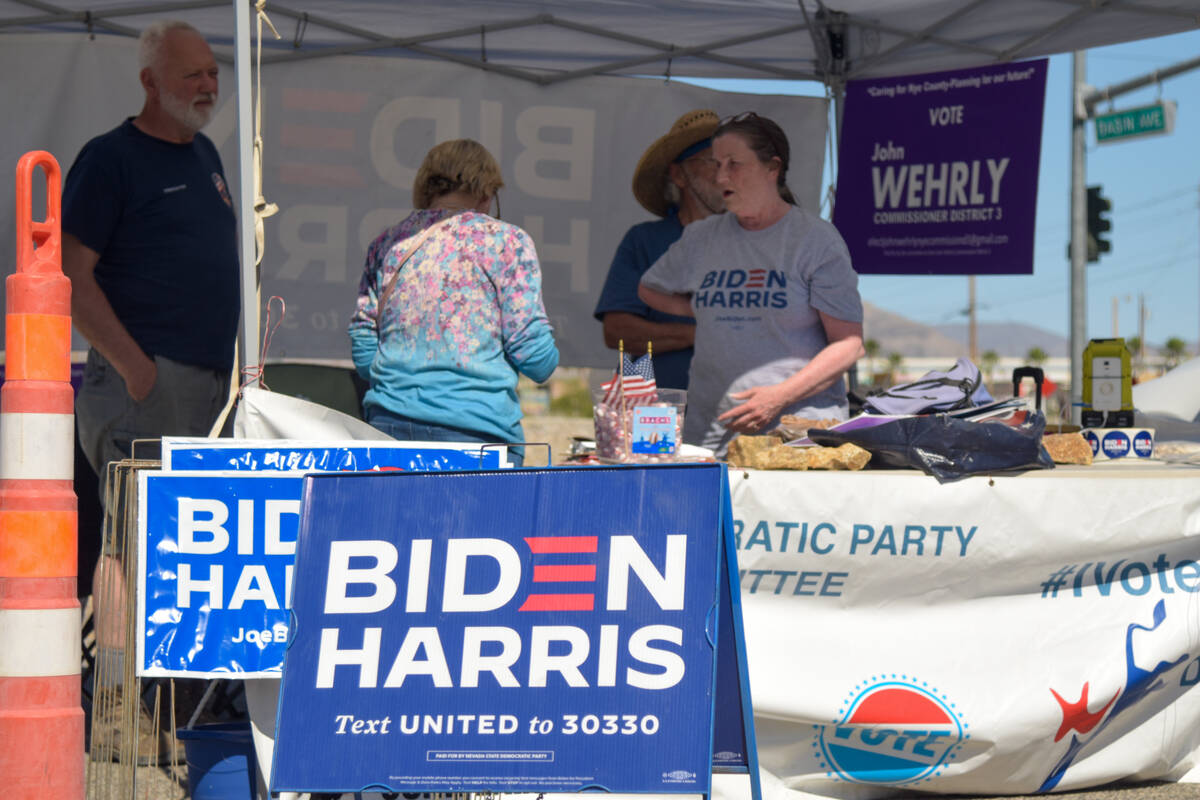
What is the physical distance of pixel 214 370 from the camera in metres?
4.43

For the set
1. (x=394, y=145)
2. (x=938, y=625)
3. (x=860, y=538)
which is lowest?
(x=938, y=625)

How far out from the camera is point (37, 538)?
9.09 feet

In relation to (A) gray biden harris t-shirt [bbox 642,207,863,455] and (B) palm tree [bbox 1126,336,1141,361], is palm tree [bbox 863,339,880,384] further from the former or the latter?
(A) gray biden harris t-shirt [bbox 642,207,863,455]

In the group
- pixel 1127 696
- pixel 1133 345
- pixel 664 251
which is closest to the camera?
pixel 1127 696

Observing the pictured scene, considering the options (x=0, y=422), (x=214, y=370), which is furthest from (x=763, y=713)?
(x=214, y=370)

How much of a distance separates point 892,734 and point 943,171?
134 inches

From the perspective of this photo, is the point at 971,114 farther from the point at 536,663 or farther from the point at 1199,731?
the point at 536,663

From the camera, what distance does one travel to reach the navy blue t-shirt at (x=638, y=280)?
15.3ft

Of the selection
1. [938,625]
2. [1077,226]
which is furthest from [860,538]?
[1077,226]

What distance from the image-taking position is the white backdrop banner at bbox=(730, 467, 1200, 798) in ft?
10.8

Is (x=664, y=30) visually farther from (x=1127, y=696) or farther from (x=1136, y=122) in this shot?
(x=1136, y=122)

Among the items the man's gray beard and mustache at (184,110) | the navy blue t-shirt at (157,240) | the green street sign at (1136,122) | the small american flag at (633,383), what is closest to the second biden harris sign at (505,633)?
the small american flag at (633,383)

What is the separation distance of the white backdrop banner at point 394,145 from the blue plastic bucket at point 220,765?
3.41 meters

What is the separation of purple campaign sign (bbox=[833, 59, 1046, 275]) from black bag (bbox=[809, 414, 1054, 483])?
266 cm
